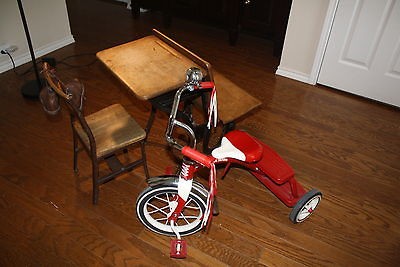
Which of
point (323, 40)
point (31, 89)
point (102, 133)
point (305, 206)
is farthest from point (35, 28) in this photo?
point (305, 206)

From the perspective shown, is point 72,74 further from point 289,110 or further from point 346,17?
point 346,17

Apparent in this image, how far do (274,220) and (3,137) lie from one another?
1807 millimetres

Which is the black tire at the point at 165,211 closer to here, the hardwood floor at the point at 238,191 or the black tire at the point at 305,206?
the hardwood floor at the point at 238,191

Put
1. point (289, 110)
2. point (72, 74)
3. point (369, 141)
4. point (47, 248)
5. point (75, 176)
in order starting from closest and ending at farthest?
point (47, 248) → point (75, 176) → point (369, 141) → point (289, 110) → point (72, 74)

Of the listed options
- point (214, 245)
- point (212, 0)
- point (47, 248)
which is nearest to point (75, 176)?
point (47, 248)

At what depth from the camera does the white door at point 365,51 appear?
2.65 metres

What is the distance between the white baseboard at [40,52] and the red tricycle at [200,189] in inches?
76.3

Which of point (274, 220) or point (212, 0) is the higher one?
point (212, 0)

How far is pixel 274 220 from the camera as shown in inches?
79.8

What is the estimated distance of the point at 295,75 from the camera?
126 inches

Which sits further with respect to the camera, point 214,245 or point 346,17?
point 346,17

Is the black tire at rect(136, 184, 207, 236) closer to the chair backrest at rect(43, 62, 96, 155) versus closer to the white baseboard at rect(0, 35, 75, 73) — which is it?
the chair backrest at rect(43, 62, 96, 155)

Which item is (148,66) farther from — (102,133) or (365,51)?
(365,51)

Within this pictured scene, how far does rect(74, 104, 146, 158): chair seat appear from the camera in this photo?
73.0 inches
